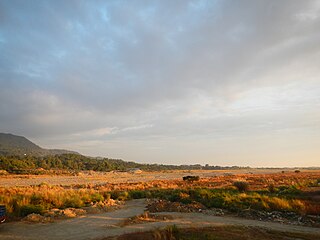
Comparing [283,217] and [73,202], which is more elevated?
[73,202]

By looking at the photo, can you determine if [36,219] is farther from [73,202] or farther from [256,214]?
[256,214]

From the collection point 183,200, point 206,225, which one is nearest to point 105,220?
point 206,225

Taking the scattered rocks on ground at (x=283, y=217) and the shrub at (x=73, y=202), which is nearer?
the scattered rocks on ground at (x=283, y=217)

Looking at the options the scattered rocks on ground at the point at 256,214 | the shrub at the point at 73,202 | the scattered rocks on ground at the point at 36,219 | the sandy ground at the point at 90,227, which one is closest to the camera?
the sandy ground at the point at 90,227

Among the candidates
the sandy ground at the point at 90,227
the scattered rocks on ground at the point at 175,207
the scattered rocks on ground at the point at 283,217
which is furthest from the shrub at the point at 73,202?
the scattered rocks on ground at the point at 283,217

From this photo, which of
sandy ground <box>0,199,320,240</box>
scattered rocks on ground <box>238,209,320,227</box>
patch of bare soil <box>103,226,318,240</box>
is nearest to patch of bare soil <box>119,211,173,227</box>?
sandy ground <box>0,199,320,240</box>

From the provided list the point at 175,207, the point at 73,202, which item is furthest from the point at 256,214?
the point at 73,202

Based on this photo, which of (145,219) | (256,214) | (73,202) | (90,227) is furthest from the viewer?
(73,202)

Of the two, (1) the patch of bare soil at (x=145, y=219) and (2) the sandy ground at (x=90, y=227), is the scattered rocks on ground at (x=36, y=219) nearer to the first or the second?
(2) the sandy ground at (x=90, y=227)

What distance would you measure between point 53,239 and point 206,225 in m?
7.10

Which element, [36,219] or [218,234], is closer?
[218,234]

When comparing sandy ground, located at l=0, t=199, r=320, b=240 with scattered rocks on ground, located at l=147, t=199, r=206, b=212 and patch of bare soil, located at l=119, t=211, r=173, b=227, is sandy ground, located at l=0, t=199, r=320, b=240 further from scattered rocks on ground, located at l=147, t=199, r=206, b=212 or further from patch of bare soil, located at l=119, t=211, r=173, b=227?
scattered rocks on ground, located at l=147, t=199, r=206, b=212

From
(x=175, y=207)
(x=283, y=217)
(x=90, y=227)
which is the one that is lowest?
(x=90, y=227)

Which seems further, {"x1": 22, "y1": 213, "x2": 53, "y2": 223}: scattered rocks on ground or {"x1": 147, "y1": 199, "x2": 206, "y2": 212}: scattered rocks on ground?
{"x1": 147, "y1": 199, "x2": 206, "y2": 212}: scattered rocks on ground
